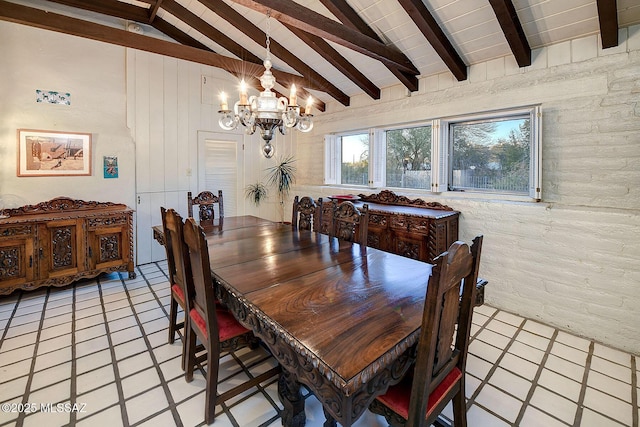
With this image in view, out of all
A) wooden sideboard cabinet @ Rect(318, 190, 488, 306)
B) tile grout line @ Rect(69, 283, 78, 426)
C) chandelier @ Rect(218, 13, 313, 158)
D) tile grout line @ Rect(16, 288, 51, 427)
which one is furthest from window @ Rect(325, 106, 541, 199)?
tile grout line @ Rect(16, 288, 51, 427)

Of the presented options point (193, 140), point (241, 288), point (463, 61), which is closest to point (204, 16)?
point (193, 140)

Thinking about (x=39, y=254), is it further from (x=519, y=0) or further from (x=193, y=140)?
(x=519, y=0)

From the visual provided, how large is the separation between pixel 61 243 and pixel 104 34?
2.31m

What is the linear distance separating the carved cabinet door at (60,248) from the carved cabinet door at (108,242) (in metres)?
0.10

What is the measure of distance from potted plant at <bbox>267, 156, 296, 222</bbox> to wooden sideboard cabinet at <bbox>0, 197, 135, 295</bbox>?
2.56 metres

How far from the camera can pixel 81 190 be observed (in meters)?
3.94

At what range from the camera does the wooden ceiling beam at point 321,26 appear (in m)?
2.38

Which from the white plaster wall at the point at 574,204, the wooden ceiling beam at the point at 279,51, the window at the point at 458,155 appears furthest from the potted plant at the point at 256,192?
the white plaster wall at the point at 574,204

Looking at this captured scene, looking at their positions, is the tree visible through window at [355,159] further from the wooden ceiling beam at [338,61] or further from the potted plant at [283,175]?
the potted plant at [283,175]

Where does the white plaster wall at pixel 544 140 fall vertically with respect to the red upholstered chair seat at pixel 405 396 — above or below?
above

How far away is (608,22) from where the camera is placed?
230 cm

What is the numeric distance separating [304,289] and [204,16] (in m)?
4.10

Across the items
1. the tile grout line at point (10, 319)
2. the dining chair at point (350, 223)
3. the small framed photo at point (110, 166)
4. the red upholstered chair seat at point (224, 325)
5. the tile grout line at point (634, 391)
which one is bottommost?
the tile grout line at point (634, 391)

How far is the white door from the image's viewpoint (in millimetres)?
4969
